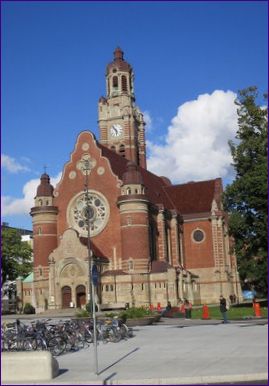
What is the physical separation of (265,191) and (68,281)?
2781cm

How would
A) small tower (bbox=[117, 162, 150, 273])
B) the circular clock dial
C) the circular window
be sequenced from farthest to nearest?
the circular window, the circular clock dial, small tower (bbox=[117, 162, 150, 273])

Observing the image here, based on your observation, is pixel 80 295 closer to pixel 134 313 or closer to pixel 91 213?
pixel 91 213

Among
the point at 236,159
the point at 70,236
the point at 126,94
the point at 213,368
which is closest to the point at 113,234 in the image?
the point at 70,236

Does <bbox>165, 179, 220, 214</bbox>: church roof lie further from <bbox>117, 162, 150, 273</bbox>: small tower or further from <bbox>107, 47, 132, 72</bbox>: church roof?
<bbox>107, 47, 132, 72</bbox>: church roof

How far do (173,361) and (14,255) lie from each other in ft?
189

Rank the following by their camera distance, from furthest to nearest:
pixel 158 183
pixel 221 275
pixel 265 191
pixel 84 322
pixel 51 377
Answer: pixel 158 183, pixel 221 275, pixel 265 191, pixel 84 322, pixel 51 377

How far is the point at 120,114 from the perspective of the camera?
88.4 m

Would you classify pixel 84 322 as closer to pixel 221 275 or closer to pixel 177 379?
pixel 177 379


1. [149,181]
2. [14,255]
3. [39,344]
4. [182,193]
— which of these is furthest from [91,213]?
[39,344]

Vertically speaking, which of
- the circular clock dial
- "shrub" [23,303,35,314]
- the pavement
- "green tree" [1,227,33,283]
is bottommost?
the pavement

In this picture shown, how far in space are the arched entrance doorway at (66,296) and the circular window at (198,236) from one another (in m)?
21.3

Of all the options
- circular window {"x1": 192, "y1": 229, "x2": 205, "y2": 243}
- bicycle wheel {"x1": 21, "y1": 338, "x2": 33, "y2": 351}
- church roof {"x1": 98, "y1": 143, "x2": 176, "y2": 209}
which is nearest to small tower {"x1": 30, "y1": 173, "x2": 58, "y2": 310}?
church roof {"x1": 98, "y1": 143, "x2": 176, "y2": 209}

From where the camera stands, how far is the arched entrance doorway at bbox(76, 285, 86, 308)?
61.2m

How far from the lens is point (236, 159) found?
47.5 metres
